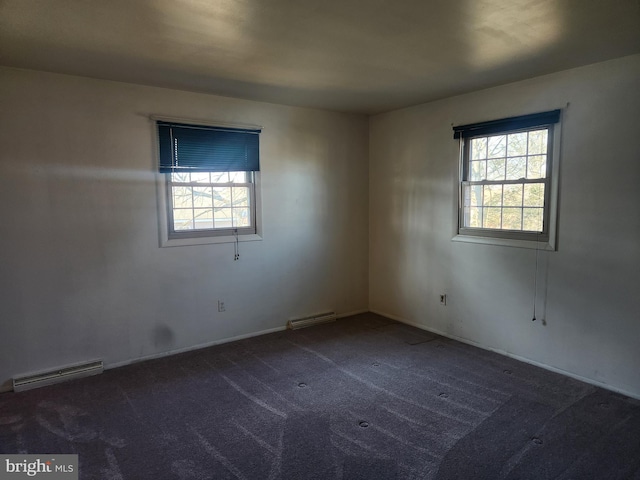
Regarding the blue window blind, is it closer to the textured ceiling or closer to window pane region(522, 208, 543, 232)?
the textured ceiling

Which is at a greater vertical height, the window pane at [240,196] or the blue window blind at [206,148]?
the blue window blind at [206,148]

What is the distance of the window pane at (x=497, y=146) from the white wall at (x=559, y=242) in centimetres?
22

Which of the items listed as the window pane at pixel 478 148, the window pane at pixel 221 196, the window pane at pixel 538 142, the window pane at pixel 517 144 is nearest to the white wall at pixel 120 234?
the window pane at pixel 221 196

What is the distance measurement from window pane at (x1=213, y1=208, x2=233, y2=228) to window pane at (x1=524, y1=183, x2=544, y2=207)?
9.27 ft

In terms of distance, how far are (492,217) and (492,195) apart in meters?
0.21

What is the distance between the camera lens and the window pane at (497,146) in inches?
149

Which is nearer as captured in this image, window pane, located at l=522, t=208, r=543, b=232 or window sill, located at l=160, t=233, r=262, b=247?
window pane, located at l=522, t=208, r=543, b=232

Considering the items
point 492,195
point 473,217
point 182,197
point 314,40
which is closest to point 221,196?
point 182,197

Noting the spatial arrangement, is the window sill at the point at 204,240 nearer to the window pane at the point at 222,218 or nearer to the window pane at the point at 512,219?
the window pane at the point at 222,218

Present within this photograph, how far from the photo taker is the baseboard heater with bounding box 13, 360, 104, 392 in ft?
10.4

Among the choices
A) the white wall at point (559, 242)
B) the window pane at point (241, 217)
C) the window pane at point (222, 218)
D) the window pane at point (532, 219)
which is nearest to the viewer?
the white wall at point (559, 242)

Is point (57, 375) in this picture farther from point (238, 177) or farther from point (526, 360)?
point (526, 360)

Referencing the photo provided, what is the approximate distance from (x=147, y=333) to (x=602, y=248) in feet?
12.7
